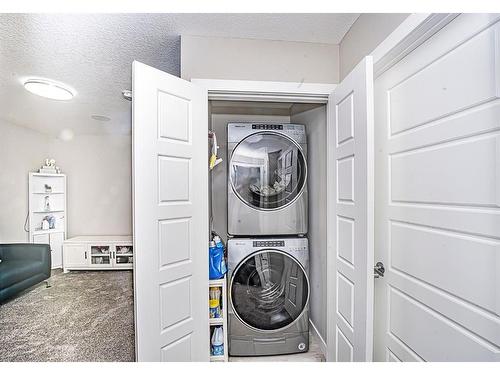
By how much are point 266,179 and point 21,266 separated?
2.35m

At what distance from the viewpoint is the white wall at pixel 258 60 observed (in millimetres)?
1423

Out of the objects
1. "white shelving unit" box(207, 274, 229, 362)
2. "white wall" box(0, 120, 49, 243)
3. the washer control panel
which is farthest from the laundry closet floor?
"white wall" box(0, 120, 49, 243)

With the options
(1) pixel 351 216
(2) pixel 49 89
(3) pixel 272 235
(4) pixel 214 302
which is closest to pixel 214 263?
(4) pixel 214 302

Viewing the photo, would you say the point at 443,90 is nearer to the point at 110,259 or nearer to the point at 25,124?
the point at 25,124

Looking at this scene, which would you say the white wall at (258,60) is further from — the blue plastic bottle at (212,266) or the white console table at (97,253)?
the white console table at (97,253)

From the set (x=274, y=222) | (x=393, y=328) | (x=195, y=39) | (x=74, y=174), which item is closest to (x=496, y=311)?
(x=393, y=328)

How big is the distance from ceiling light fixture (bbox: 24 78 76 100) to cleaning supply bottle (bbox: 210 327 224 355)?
2.14 m

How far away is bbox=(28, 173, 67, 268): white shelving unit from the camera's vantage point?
207 cm

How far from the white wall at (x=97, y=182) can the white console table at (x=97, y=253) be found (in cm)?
11

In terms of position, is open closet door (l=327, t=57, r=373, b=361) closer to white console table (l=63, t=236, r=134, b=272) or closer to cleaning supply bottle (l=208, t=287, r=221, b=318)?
cleaning supply bottle (l=208, t=287, r=221, b=318)

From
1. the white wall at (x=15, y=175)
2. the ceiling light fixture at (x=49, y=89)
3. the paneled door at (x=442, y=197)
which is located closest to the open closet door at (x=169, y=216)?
the paneled door at (x=442, y=197)

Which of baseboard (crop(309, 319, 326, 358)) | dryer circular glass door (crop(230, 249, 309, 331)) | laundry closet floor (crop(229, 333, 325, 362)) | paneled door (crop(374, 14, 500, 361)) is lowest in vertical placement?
laundry closet floor (crop(229, 333, 325, 362))

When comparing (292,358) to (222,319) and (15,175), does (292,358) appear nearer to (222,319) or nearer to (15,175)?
(222,319)

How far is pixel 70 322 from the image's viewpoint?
1.94 metres
